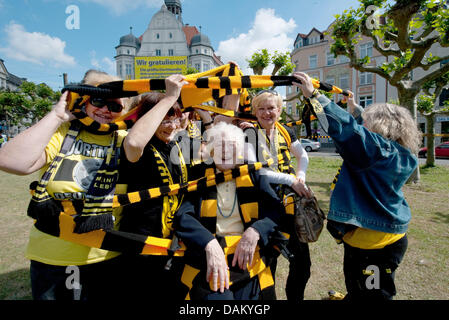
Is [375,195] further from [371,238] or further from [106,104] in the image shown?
[106,104]

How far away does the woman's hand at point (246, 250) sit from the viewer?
1.83 metres

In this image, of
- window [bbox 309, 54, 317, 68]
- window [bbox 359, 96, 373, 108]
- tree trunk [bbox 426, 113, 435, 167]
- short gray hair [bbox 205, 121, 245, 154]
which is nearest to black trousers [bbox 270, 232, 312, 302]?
short gray hair [bbox 205, 121, 245, 154]

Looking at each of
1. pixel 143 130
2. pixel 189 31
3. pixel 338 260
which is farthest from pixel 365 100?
pixel 189 31

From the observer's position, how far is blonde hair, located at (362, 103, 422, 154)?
80.5 inches

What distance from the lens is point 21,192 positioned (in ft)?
27.9

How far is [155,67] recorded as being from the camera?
2273 cm

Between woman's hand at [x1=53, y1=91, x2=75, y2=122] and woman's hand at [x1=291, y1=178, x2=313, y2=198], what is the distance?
1.83 metres

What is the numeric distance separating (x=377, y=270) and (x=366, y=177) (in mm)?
815

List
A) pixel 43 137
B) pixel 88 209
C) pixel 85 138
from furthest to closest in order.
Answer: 1. pixel 85 138
2. pixel 88 209
3. pixel 43 137

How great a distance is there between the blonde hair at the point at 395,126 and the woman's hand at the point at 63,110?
239 centimetres

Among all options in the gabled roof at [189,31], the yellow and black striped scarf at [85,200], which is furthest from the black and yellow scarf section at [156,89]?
the gabled roof at [189,31]

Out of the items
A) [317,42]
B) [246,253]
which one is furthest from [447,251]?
[317,42]
